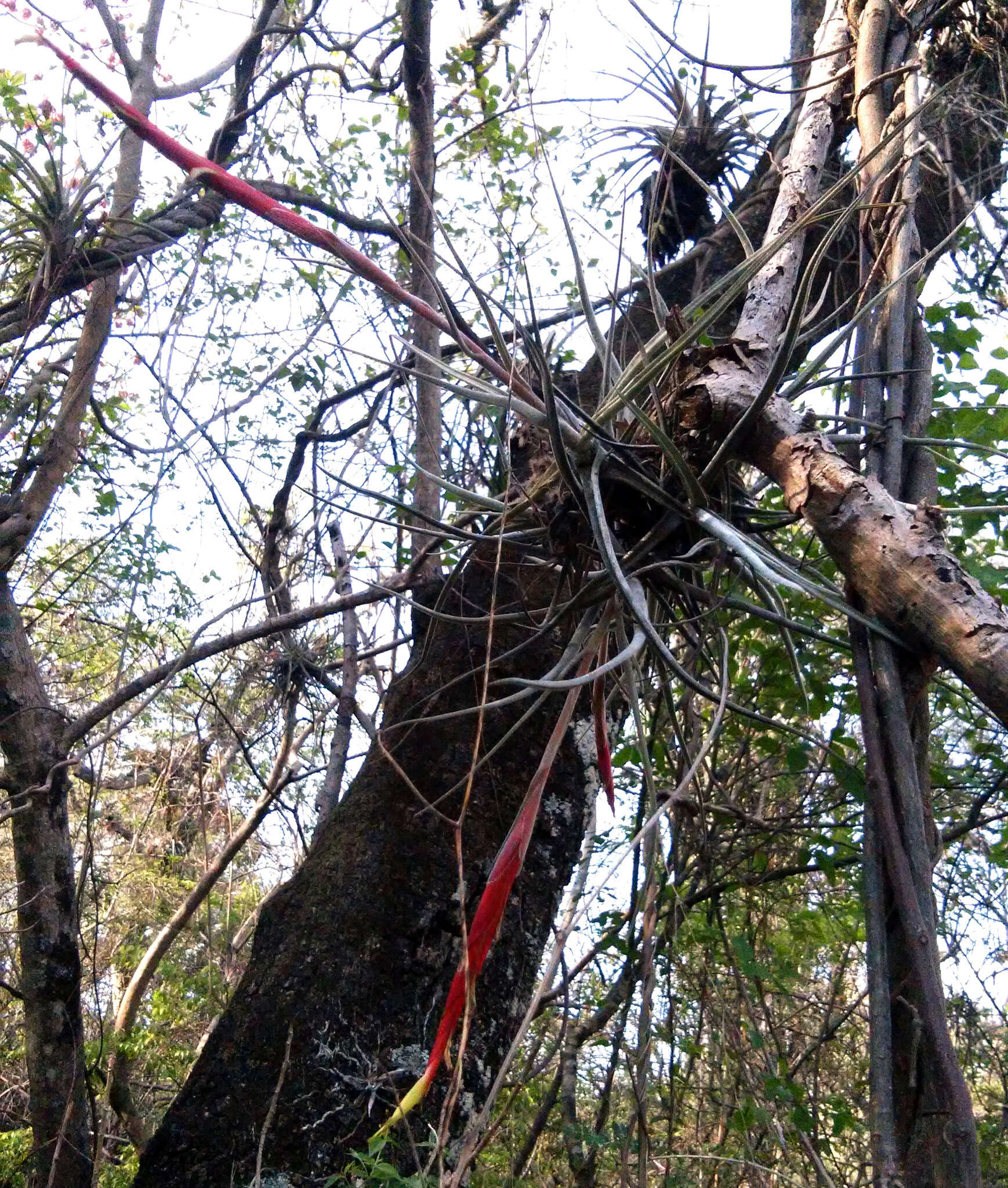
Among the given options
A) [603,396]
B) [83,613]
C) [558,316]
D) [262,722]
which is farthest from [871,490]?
[83,613]

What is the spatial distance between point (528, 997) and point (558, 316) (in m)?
1.73

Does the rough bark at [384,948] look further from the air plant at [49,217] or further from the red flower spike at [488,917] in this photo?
the air plant at [49,217]

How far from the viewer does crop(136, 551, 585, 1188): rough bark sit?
4.87 ft

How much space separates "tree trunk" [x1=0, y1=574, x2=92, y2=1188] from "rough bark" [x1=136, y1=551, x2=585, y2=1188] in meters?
0.76

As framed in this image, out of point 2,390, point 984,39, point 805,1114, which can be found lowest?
point 805,1114

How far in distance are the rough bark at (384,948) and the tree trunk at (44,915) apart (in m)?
0.76

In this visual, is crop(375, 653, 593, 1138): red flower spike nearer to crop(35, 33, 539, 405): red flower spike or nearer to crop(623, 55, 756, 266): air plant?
crop(35, 33, 539, 405): red flower spike

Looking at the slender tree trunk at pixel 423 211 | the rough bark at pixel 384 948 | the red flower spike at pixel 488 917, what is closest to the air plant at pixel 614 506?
the red flower spike at pixel 488 917

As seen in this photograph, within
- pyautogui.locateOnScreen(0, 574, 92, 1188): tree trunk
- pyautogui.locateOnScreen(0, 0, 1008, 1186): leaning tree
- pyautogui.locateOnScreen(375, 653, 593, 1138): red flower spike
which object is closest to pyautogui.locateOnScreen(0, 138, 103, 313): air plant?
pyautogui.locateOnScreen(0, 0, 1008, 1186): leaning tree

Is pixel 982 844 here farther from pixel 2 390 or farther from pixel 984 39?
pixel 2 390

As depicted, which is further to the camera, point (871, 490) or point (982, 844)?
point (982, 844)

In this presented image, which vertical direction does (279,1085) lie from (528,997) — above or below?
below

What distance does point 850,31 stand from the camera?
72.5 inches

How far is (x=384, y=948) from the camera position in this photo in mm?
1614
